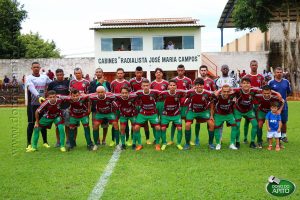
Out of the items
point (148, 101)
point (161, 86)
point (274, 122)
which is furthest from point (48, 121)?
point (274, 122)

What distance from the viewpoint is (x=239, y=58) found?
107 ft

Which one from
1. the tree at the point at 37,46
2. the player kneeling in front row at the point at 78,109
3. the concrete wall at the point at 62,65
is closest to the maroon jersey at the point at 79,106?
the player kneeling in front row at the point at 78,109

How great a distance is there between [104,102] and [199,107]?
2.16 metres

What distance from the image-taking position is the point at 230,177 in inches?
247

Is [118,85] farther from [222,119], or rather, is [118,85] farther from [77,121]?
[222,119]

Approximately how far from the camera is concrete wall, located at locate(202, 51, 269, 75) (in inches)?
1286

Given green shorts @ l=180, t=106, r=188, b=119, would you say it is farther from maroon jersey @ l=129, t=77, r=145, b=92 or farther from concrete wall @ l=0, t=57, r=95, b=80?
concrete wall @ l=0, t=57, r=95, b=80

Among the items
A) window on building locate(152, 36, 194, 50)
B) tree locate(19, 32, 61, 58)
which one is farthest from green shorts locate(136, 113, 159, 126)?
tree locate(19, 32, 61, 58)

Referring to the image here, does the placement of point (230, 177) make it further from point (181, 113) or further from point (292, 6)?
point (292, 6)

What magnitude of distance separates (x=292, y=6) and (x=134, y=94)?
22005 millimetres

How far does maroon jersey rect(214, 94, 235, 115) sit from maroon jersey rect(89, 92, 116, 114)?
2.34 meters

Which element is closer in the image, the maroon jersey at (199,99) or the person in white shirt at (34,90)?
the maroon jersey at (199,99)

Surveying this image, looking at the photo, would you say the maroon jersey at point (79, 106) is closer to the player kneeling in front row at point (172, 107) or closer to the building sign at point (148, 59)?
the player kneeling in front row at point (172, 107)

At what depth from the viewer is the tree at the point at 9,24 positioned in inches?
1339
